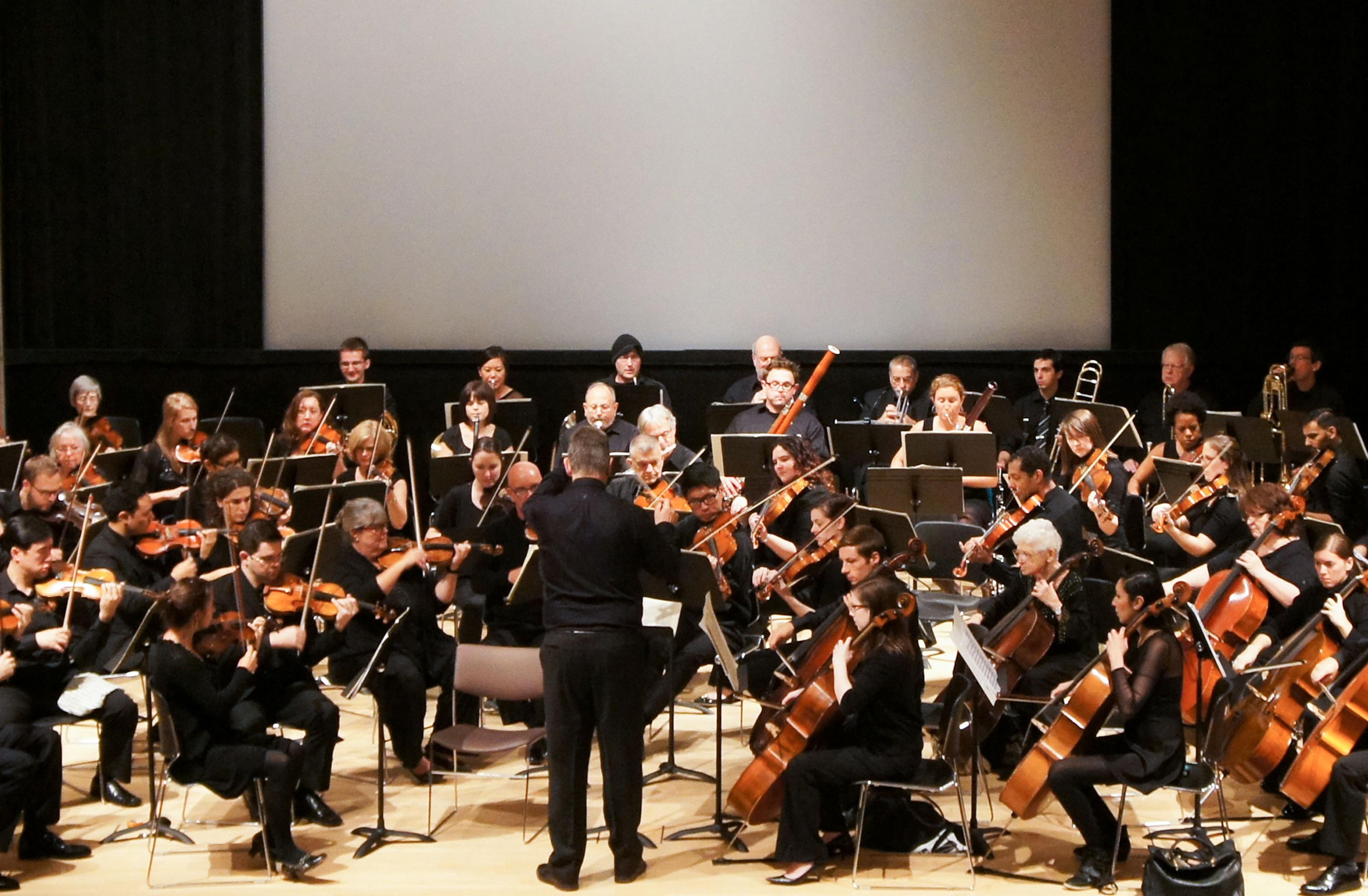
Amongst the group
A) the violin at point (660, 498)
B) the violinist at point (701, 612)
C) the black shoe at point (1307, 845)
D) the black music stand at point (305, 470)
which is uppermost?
the black music stand at point (305, 470)

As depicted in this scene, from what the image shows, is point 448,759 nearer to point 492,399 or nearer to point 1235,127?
point 492,399

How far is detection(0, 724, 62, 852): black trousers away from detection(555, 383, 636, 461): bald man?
3210 mm

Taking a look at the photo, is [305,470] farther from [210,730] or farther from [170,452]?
[210,730]

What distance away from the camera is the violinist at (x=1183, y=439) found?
26.1 ft

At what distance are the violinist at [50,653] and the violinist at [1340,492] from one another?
5710 mm

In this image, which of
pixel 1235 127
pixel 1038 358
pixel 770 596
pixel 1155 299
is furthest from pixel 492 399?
pixel 1235 127

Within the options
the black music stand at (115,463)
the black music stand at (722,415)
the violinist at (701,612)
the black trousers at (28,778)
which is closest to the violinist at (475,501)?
the violinist at (701,612)

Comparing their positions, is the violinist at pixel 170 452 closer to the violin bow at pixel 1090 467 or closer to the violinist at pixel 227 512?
the violinist at pixel 227 512

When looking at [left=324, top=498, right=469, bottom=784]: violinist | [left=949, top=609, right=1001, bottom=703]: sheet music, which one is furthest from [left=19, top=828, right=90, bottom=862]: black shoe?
[left=949, top=609, right=1001, bottom=703]: sheet music

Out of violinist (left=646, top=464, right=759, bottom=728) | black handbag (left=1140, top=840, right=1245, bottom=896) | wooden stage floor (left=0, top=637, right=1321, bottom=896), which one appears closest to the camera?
black handbag (left=1140, top=840, right=1245, bottom=896)

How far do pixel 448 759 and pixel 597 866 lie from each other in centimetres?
107

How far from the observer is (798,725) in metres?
5.15

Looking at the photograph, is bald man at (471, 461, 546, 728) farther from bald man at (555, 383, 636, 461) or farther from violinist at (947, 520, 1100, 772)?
violinist at (947, 520, 1100, 772)

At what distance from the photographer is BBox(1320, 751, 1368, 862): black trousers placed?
16.2 ft
